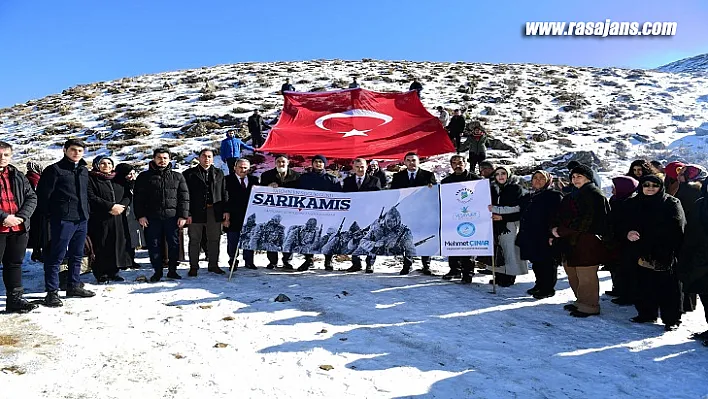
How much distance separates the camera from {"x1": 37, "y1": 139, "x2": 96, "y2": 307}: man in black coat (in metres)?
5.28

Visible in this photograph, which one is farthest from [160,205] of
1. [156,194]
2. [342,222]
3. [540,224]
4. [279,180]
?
[540,224]

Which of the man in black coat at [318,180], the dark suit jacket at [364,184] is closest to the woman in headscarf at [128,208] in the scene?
the man in black coat at [318,180]

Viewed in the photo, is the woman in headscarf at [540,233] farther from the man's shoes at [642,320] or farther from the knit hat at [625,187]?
the man's shoes at [642,320]

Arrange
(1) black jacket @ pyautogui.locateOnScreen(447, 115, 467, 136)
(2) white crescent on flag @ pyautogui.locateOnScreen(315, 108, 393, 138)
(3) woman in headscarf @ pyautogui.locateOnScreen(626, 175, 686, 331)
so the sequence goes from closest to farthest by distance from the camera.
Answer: (3) woman in headscarf @ pyautogui.locateOnScreen(626, 175, 686, 331)
(2) white crescent on flag @ pyautogui.locateOnScreen(315, 108, 393, 138)
(1) black jacket @ pyautogui.locateOnScreen(447, 115, 467, 136)

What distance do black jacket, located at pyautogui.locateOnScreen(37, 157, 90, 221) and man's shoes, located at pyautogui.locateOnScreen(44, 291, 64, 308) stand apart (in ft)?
3.11

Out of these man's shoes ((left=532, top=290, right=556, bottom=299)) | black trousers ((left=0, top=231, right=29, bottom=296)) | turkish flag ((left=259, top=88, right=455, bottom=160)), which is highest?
turkish flag ((left=259, top=88, right=455, bottom=160))

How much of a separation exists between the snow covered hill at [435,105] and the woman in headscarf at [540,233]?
923cm

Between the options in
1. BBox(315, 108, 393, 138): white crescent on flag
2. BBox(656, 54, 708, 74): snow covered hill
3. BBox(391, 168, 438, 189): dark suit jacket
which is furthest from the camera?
BBox(656, 54, 708, 74): snow covered hill

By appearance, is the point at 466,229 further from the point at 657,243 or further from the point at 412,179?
the point at 657,243

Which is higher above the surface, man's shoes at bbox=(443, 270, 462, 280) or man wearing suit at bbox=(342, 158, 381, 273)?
man wearing suit at bbox=(342, 158, 381, 273)

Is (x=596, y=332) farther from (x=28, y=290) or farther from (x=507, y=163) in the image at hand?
(x=507, y=163)

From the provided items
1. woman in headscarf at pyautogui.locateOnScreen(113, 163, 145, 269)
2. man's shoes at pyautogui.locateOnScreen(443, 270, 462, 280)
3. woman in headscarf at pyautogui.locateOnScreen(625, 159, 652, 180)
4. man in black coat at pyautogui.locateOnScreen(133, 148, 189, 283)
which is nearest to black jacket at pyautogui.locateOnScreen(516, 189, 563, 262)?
man's shoes at pyautogui.locateOnScreen(443, 270, 462, 280)

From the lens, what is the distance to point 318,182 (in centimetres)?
733

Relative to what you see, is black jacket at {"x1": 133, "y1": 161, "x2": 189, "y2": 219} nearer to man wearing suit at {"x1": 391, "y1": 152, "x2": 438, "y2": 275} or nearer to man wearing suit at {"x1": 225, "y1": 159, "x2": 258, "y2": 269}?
man wearing suit at {"x1": 225, "y1": 159, "x2": 258, "y2": 269}
